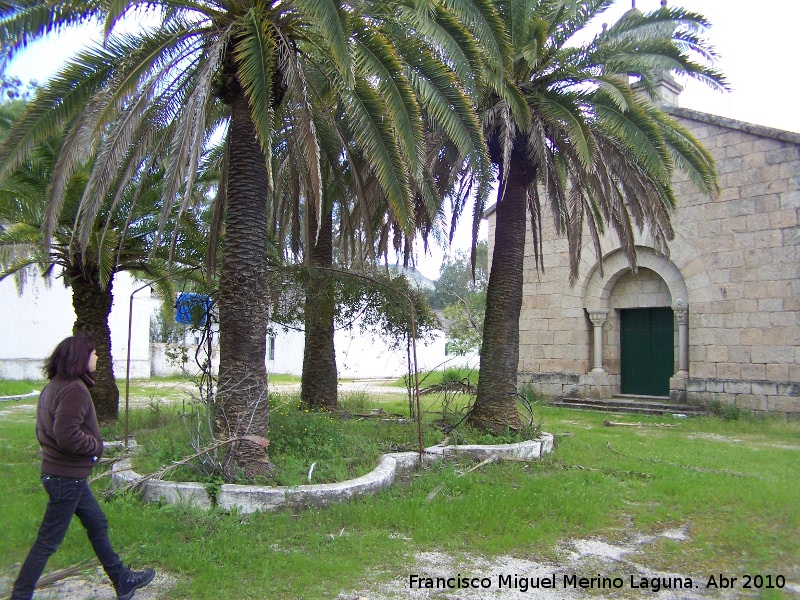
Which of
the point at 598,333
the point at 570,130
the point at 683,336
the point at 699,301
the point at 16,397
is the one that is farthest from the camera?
the point at 16,397

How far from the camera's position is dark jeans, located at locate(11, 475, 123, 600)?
377cm

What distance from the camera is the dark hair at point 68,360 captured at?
13.1ft

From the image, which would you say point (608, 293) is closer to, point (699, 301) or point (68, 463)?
point (699, 301)

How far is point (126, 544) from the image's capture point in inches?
199

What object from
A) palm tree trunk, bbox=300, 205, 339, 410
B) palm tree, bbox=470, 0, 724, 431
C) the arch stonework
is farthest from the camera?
the arch stonework

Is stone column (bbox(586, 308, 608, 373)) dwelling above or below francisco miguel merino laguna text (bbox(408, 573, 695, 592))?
above

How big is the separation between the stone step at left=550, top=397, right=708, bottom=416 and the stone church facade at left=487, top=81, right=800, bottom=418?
1.13ft

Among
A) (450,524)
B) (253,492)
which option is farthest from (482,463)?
(253,492)

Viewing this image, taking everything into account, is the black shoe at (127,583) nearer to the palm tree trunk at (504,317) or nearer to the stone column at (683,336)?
Answer: the palm tree trunk at (504,317)

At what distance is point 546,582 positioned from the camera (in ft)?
15.1

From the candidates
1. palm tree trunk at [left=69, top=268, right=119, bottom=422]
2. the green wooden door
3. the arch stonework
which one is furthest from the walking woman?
the green wooden door

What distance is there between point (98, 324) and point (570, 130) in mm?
7804

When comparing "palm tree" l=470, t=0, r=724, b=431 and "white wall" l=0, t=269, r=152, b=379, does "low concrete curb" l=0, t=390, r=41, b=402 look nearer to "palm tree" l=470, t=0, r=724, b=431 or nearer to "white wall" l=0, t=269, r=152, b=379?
"white wall" l=0, t=269, r=152, b=379

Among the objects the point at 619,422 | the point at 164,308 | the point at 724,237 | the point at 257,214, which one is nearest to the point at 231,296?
the point at 257,214
